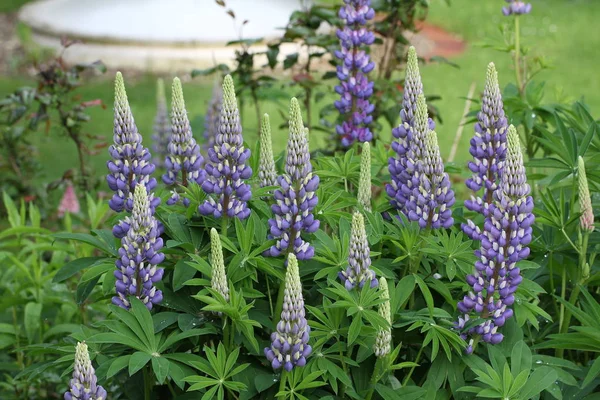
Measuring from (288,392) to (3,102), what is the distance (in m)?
2.85

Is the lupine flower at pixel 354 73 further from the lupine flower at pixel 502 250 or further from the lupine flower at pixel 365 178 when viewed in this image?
the lupine flower at pixel 502 250

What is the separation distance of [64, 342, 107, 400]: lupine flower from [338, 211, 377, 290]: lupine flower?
0.74 meters

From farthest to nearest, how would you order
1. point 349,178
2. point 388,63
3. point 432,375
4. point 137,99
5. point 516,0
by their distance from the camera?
point 137,99, point 388,63, point 516,0, point 349,178, point 432,375

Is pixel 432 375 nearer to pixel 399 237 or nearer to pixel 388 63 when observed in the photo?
pixel 399 237

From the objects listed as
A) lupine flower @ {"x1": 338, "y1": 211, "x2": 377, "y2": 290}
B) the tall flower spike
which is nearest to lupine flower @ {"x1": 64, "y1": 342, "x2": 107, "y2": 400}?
the tall flower spike

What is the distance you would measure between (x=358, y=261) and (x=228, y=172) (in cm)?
51

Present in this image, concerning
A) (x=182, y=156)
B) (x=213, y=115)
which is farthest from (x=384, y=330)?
(x=213, y=115)

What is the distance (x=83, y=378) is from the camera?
84.5 inches

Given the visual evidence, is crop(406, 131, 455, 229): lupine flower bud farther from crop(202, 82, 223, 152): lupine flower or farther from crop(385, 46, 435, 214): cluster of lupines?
crop(202, 82, 223, 152): lupine flower

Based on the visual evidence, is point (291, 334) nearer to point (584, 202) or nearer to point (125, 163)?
point (125, 163)

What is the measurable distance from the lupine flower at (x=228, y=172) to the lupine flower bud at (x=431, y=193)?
0.52 metres

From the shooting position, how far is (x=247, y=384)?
8.20 feet

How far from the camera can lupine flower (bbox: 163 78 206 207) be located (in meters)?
2.79

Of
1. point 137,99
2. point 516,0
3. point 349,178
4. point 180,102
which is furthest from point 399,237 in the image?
point 137,99
